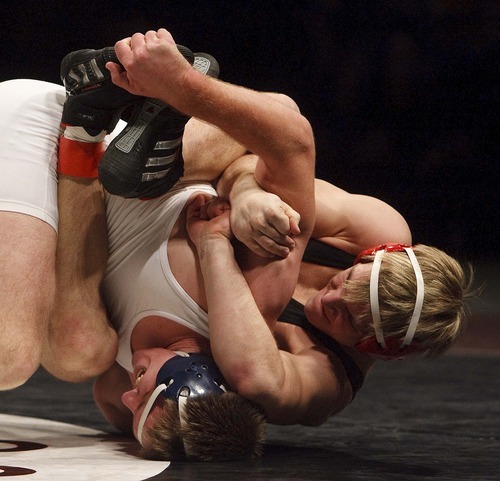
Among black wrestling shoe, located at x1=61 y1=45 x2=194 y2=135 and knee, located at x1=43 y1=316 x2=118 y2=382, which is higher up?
black wrestling shoe, located at x1=61 y1=45 x2=194 y2=135

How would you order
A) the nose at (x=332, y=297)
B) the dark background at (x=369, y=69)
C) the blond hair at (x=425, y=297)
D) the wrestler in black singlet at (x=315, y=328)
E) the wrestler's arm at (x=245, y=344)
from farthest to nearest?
the dark background at (x=369, y=69)
the wrestler in black singlet at (x=315, y=328)
the nose at (x=332, y=297)
the blond hair at (x=425, y=297)
the wrestler's arm at (x=245, y=344)

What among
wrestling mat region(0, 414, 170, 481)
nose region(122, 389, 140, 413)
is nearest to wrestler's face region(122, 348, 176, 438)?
nose region(122, 389, 140, 413)

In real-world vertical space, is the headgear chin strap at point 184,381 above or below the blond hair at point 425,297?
below

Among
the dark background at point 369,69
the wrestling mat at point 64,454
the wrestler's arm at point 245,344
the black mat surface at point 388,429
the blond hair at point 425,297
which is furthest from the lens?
the dark background at point 369,69

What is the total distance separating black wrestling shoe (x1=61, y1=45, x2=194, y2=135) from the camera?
237cm

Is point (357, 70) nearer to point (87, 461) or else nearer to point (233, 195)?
point (233, 195)

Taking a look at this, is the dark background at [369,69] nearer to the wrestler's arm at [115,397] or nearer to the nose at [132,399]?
the wrestler's arm at [115,397]

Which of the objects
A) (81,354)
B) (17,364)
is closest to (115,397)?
(81,354)

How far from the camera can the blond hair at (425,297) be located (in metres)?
2.42

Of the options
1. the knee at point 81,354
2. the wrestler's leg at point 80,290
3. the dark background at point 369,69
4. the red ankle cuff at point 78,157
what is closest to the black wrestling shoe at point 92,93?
the red ankle cuff at point 78,157

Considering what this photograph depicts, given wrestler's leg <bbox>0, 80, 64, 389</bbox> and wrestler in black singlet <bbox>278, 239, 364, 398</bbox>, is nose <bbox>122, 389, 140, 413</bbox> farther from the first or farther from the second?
wrestler in black singlet <bbox>278, 239, 364, 398</bbox>

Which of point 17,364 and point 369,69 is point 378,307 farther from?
point 369,69

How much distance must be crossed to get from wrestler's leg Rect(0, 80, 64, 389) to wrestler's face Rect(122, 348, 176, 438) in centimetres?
23

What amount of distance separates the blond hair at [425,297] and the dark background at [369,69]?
3.43 meters
